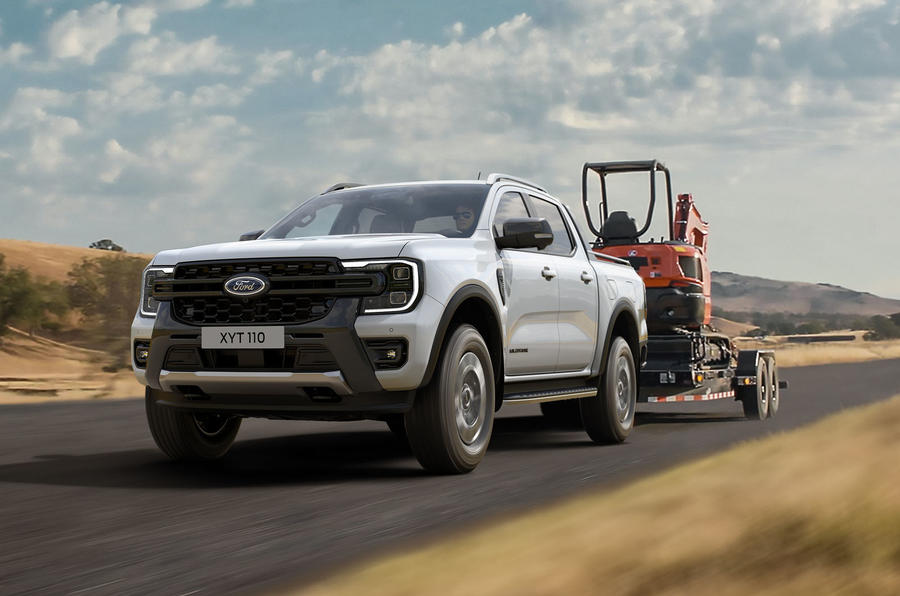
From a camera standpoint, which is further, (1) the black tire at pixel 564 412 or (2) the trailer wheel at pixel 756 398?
(2) the trailer wheel at pixel 756 398

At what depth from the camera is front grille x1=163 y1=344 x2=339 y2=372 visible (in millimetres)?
7059

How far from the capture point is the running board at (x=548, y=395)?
8.59 metres

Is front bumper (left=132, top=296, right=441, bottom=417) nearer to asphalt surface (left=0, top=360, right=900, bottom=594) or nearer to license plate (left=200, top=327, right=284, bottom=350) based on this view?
license plate (left=200, top=327, right=284, bottom=350)

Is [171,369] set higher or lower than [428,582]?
higher

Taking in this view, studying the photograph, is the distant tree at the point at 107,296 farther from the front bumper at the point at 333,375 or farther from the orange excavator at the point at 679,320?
the front bumper at the point at 333,375

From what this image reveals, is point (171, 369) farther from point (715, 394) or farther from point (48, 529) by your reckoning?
point (715, 394)

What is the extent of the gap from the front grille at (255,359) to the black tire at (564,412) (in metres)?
5.01

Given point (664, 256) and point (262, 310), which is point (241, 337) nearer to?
point (262, 310)

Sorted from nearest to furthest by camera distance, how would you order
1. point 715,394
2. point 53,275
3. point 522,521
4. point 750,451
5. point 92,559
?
point 92,559 → point 522,521 → point 750,451 → point 715,394 → point 53,275

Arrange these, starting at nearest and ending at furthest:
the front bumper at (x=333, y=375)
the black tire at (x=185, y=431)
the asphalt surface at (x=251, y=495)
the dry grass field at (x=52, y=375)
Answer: the asphalt surface at (x=251, y=495), the front bumper at (x=333, y=375), the black tire at (x=185, y=431), the dry grass field at (x=52, y=375)

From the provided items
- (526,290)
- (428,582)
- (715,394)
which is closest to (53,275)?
(715,394)

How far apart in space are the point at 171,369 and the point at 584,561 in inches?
150

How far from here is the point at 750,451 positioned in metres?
8.25

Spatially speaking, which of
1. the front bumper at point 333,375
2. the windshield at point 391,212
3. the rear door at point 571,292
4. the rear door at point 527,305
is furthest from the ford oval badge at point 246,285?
the rear door at point 571,292
